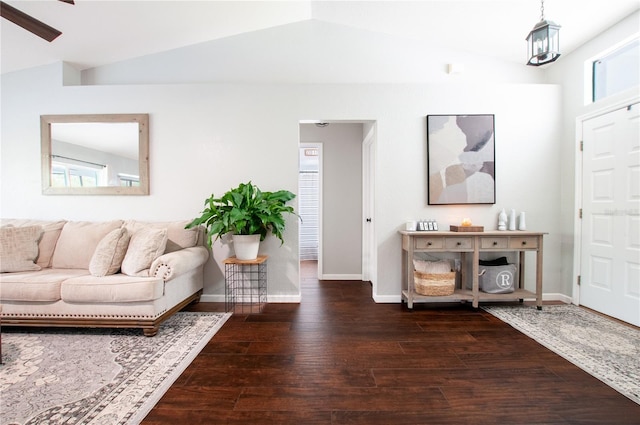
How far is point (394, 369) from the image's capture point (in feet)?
6.31

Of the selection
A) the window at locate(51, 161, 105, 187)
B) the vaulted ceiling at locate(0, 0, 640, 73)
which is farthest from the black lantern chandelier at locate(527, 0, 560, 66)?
the window at locate(51, 161, 105, 187)

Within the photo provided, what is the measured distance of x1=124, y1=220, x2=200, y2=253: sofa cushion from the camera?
3061mm

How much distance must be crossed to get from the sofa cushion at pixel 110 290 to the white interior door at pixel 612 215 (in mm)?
4152

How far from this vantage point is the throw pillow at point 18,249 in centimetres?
267

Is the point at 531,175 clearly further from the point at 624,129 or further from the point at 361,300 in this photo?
the point at 361,300

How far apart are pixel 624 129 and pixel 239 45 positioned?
3.98m

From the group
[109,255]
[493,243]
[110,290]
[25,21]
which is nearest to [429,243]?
[493,243]

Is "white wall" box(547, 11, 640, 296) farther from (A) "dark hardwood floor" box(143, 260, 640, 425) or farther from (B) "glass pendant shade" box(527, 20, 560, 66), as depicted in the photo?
(B) "glass pendant shade" box(527, 20, 560, 66)

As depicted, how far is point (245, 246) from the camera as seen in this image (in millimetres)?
2973

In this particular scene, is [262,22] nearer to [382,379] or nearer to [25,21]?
[25,21]

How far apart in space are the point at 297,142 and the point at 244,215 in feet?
3.54

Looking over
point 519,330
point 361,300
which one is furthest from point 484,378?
point 361,300

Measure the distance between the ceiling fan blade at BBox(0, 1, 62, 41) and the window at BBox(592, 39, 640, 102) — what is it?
468cm

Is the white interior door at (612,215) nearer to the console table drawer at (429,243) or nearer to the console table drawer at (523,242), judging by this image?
the console table drawer at (523,242)
